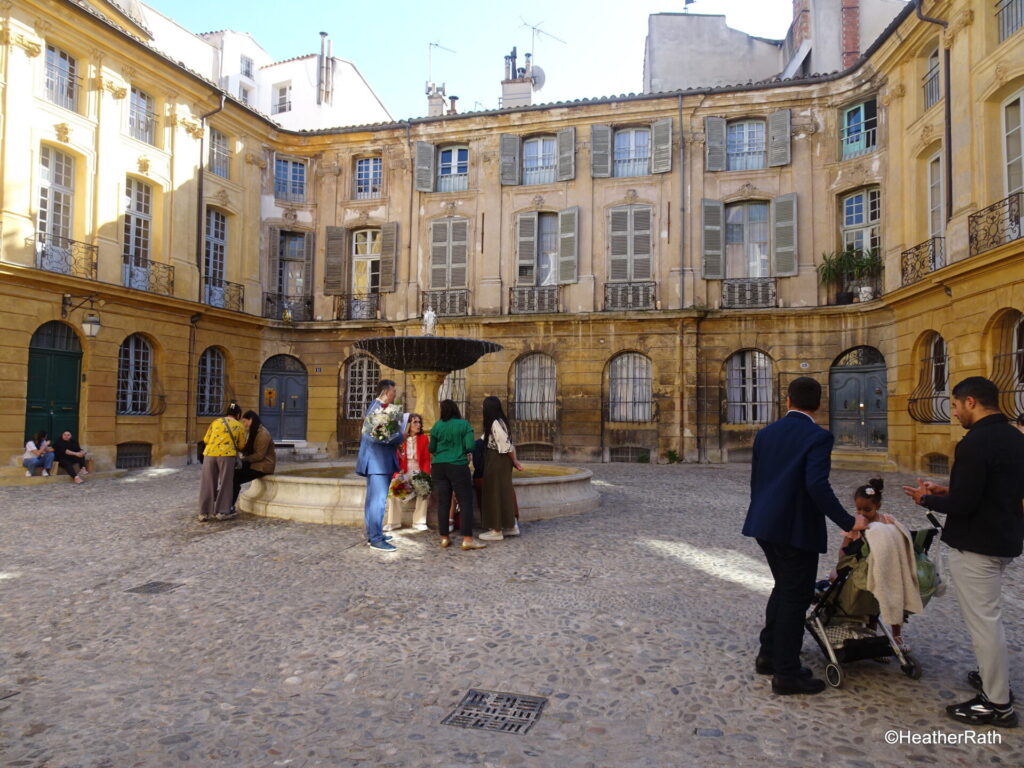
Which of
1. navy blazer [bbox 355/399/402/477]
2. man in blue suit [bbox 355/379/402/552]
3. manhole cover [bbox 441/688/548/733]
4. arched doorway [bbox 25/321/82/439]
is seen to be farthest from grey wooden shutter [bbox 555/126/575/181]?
manhole cover [bbox 441/688/548/733]

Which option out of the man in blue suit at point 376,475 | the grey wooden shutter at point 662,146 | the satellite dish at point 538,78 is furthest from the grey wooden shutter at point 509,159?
the man in blue suit at point 376,475

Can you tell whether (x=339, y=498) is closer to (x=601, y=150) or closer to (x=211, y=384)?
(x=211, y=384)

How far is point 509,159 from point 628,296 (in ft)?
17.7

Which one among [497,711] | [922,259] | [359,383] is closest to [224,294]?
A: [359,383]

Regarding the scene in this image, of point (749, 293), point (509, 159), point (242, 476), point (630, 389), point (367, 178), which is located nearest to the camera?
point (242, 476)

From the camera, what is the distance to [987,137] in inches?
503

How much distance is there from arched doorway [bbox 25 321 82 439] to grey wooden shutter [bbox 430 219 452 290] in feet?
30.7

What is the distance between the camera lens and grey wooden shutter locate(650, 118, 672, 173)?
19453mm

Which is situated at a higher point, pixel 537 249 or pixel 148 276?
pixel 537 249

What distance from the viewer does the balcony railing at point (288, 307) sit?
70.9 feet

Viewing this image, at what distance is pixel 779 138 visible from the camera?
18781mm

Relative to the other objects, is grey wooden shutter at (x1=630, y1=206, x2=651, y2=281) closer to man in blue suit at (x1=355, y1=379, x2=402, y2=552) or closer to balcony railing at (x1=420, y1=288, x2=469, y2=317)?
balcony railing at (x1=420, y1=288, x2=469, y2=317)

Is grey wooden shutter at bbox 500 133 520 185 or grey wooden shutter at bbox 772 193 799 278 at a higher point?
grey wooden shutter at bbox 500 133 520 185

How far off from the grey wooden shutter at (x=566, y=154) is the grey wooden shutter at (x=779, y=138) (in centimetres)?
532
